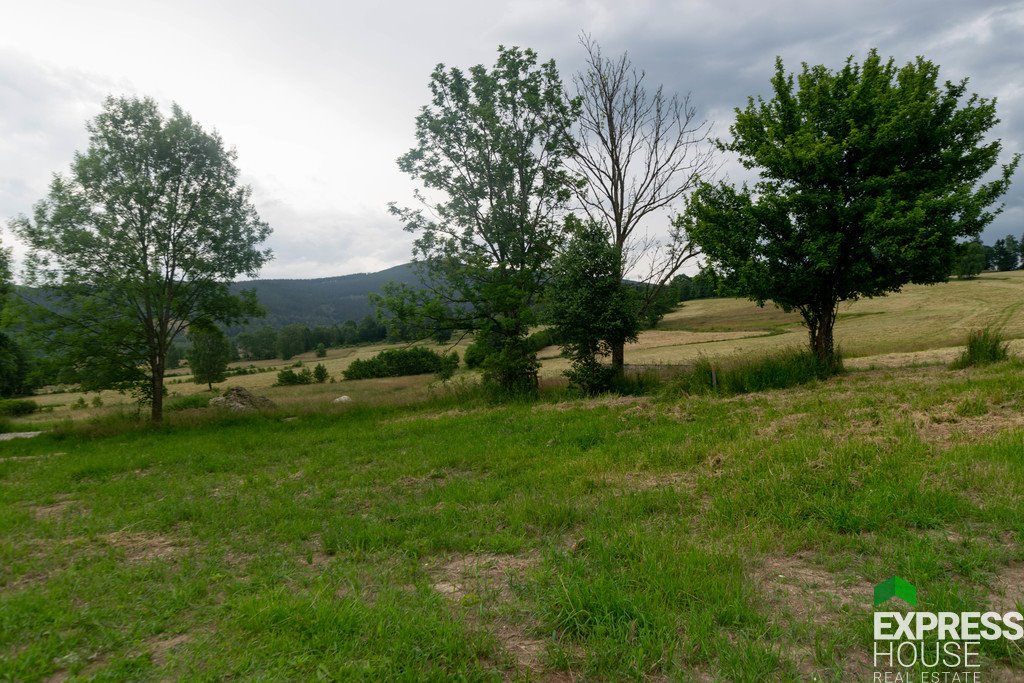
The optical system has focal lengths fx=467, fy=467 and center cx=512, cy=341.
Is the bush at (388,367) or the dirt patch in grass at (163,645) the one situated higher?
the dirt patch in grass at (163,645)

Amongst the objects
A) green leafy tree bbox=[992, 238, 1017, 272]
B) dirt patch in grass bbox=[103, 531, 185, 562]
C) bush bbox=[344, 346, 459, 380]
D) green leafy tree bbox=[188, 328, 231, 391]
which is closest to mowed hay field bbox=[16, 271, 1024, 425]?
green leafy tree bbox=[188, 328, 231, 391]

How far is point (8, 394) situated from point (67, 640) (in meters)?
56.2

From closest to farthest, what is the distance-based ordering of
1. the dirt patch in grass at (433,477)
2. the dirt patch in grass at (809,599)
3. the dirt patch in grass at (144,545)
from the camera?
the dirt patch in grass at (809,599) < the dirt patch in grass at (144,545) < the dirt patch in grass at (433,477)

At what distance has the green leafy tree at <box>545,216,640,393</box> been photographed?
52.7 ft

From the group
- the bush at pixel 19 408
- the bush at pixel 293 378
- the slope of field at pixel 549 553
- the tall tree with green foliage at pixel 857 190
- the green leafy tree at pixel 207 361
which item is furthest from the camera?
the bush at pixel 293 378

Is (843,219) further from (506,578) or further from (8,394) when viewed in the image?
(8,394)

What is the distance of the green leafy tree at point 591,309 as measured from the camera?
16078 millimetres

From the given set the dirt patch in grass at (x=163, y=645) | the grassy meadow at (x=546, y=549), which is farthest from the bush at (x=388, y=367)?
the dirt patch in grass at (x=163, y=645)

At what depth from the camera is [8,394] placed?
41562 millimetres

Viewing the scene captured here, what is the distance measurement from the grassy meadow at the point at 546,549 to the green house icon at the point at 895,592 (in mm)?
69

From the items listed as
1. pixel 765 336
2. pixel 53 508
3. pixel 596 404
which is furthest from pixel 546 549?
pixel 765 336

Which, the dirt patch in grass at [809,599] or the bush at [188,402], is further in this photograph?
the bush at [188,402]

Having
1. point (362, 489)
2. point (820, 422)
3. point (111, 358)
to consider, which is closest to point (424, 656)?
point (362, 489)

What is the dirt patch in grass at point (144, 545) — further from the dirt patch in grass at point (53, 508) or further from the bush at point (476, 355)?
the bush at point (476, 355)
